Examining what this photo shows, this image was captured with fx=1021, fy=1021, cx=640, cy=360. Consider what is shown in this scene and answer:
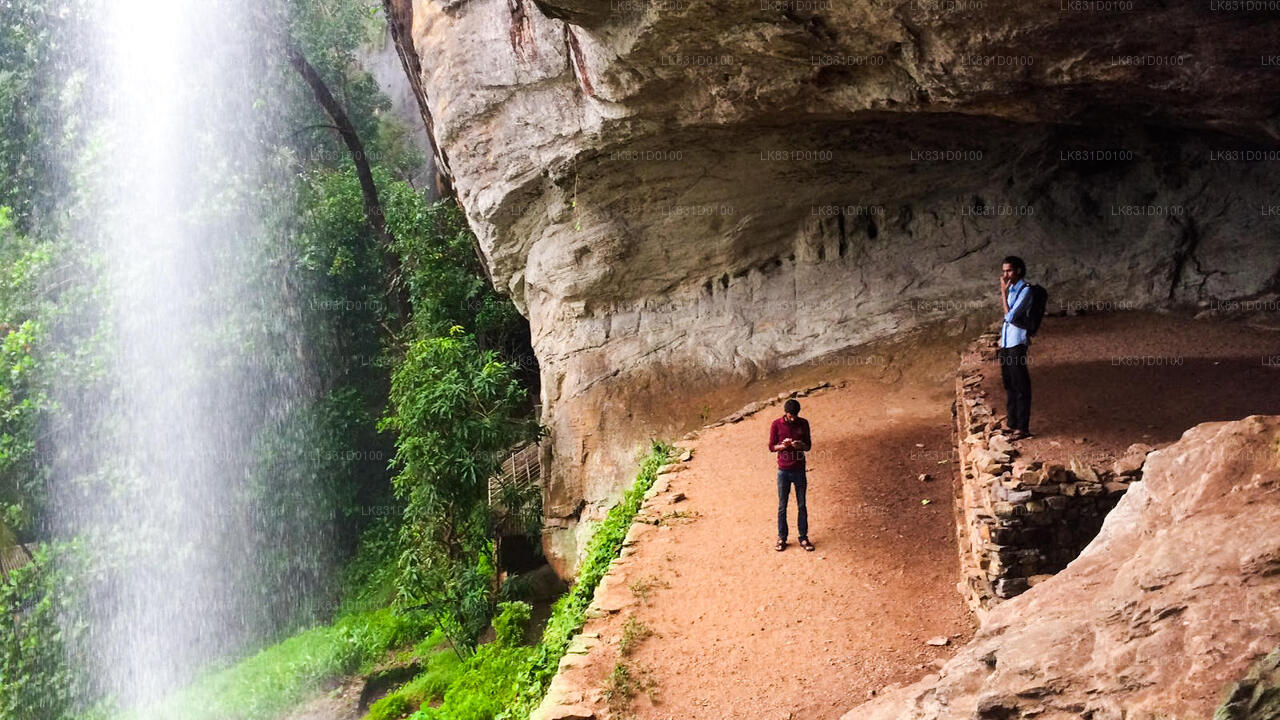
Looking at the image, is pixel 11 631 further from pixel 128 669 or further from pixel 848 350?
pixel 848 350

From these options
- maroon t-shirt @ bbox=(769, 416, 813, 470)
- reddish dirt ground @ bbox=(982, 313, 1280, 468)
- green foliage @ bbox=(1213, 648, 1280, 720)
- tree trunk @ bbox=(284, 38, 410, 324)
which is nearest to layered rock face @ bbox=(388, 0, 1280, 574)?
reddish dirt ground @ bbox=(982, 313, 1280, 468)

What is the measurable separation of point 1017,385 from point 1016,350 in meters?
0.24

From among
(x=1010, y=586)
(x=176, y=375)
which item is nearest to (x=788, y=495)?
(x=1010, y=586)

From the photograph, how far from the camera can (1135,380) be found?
8625 mm

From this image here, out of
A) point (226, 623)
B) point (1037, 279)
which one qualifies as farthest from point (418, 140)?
point (1037, 279)

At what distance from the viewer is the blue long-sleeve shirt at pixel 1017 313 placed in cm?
680

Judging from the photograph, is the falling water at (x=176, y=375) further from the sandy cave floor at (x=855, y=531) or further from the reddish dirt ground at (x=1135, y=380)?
the reddish dirt ground at (x=1135, y=380)

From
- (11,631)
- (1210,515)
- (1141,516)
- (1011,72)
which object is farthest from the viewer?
(11,631)

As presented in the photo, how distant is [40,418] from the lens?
17719 mm

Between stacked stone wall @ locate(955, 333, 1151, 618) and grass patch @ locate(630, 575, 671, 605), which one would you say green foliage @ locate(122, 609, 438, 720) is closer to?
grass patch @ locate(630, 575, 671, 605)

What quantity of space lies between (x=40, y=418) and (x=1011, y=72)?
16.6 m

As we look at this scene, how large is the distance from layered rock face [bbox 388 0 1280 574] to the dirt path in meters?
3.28

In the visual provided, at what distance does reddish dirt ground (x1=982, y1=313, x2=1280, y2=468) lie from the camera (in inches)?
271

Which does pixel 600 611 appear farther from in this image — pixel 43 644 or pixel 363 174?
pixel 363 174
